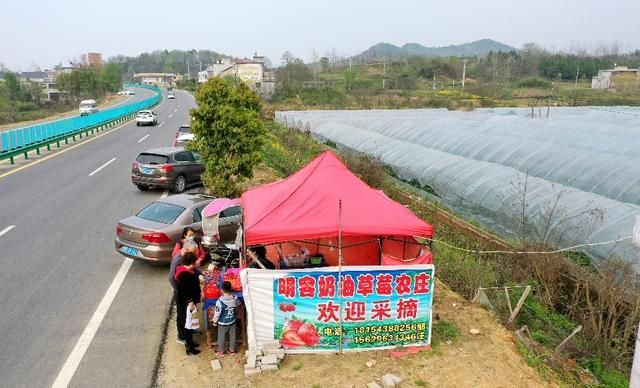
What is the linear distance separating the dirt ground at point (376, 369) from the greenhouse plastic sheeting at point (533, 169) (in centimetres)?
414

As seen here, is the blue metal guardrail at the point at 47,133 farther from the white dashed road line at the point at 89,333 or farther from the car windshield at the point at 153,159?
the white dashed road line at the point at 89,333

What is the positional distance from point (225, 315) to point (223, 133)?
837cm

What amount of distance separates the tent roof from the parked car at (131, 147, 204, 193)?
28.4 ft

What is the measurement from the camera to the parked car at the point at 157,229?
9922mm

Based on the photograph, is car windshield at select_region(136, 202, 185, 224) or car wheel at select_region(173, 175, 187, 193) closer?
car windshield at select_region(136, 202, 185, 224)

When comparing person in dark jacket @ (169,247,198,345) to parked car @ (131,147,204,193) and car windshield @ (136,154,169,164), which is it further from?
car windshield @ (136,154,169,164)

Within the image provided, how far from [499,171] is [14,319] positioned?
13272 mm

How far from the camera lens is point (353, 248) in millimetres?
9586

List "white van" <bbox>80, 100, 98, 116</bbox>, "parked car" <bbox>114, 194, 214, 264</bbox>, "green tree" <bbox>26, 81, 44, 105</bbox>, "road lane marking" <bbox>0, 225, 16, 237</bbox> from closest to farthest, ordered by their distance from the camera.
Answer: "parked car" <bbox>114, 194, 214, 264</bbox>, "road lane marking" <bbox>0, 225, 16, 237</bbox>, "white van" <bbox>80, 100, 98, 116</bbox>, "green tree" <bbox>26, 81, 44, 105</bbox>

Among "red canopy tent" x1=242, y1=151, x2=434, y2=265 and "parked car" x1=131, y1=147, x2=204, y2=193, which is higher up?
"red canopy tent" x1=242, y1=151, x2=434, y2=265

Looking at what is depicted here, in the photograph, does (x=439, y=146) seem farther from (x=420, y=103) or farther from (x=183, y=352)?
(x=420, y=103)

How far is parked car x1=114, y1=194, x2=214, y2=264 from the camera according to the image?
391 inches

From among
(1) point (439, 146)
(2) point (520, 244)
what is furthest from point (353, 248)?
(1) point (439, 146)

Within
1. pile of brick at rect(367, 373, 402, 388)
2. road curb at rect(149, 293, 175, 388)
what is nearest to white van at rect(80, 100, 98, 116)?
road curb at rect(149, 293, 175, 388)
